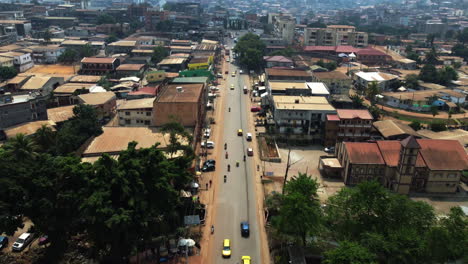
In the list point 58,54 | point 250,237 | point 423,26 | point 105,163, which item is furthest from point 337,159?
point 423,26

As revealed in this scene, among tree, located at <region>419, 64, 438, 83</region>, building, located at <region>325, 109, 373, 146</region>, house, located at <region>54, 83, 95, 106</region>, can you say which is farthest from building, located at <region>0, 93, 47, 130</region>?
tree, located at <region>419, 64, 438, 83</region>

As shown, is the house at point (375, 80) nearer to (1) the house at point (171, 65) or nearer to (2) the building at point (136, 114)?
(1) the house at point (171, 65)

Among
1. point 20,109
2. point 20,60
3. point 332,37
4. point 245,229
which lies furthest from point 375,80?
point 20,60

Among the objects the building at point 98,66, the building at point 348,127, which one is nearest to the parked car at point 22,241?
the building at point 348,127

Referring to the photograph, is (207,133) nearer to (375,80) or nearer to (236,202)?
(236,202)

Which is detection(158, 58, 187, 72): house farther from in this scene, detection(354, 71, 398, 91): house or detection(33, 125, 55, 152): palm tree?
detection(33, 125, 55, 152): palm tree

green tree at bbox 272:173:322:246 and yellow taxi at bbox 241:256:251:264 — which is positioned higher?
green tree at bbox 272:173:322:246
